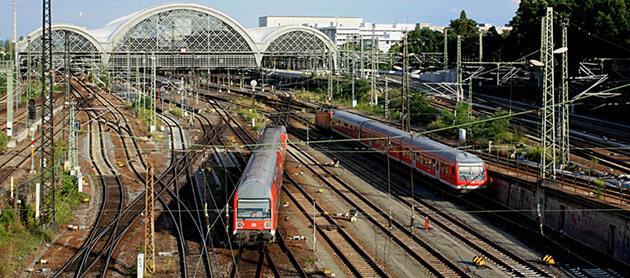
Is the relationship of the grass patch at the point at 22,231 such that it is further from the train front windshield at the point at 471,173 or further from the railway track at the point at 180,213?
the train front windshield at the point at 471,173

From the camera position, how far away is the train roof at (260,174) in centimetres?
1897

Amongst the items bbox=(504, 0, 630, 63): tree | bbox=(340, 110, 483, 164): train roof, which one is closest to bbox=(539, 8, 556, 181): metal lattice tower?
bbox=(340, 110, 483, 164): train roof

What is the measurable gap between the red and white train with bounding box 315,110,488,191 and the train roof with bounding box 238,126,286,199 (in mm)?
5446

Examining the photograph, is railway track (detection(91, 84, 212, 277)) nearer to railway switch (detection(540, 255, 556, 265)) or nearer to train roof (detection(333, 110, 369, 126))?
train roof (detection(333, 110, 369, 126))

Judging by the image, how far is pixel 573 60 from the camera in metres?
50.3

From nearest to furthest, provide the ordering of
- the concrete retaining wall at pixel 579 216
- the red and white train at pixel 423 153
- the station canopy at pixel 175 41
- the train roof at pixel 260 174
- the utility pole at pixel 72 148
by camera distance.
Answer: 1. the train roof at pixel 260 174
2. the concrete retaining wall at pixel 579 216
3. the red and white train at pixel 423 153
4. the utility pole at pixel 72 148
5. the station canopy at pixel 175 41

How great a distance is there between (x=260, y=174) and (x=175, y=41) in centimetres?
6995

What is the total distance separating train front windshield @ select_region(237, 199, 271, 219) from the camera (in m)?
18.9

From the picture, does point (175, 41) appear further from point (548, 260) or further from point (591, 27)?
point (548, 260)

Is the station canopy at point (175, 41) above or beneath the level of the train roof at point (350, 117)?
above

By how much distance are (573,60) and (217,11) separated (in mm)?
46053

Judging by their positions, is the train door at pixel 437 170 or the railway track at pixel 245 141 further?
the train door at pixel 437 170

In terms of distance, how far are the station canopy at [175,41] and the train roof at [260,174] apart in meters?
62.5

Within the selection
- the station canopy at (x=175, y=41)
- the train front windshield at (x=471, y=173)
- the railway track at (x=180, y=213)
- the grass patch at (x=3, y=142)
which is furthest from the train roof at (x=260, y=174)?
the station canopy at (x=175, y=41)
